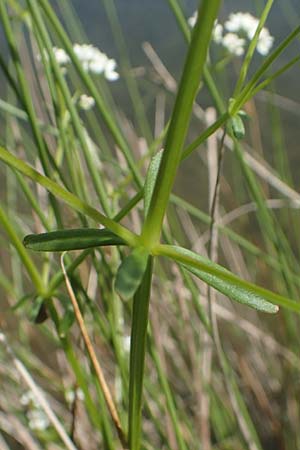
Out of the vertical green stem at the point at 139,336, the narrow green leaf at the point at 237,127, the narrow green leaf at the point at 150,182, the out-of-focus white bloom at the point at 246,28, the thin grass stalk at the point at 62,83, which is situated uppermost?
the out-of-focus white bloom at the point at 246,28

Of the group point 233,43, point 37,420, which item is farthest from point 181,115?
point 37,420

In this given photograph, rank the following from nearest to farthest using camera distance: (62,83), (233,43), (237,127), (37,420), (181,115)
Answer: (181,115) → (237,127) → (62,83) → (233,43) → (37,420)

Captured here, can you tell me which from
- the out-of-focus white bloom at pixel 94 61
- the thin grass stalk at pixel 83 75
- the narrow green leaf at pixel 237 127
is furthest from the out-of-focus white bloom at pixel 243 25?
the narrow green leaf at pixel 237 127

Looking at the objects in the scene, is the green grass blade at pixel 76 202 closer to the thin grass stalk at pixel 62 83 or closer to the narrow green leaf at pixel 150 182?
the narrow green leaf at pixel 150 182

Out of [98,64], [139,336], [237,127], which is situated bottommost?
[139,336]

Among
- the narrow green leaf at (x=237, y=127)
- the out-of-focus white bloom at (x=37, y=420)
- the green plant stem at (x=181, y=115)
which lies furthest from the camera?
the out-of-focus white bloom at (x=37, y=420)

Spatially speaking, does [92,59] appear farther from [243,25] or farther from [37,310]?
[37,310]

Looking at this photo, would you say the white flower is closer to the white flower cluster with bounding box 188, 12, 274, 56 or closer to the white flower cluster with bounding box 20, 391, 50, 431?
the white flower cluster with bounding box 188, 12, 274, 56

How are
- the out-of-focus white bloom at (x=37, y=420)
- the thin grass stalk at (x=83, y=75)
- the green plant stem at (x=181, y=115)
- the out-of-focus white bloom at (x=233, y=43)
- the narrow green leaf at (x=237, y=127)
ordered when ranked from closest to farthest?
1. the green plant stem at (x=181, y=115)
2. the narrow green leaf at (x=237, y=127)
3. the thin grass stalk at (x=83, y=75)
4. the out-of-focus white bloom at (x=233, y=43)
5. the out-of-focus white bloom at (x=37, y=420)
